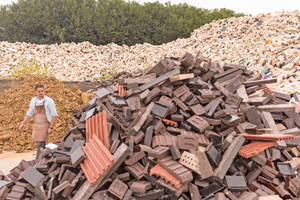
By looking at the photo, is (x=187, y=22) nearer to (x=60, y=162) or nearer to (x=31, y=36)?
(x=31, y=36)

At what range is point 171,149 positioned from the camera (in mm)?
3256

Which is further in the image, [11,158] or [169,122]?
[11,158]

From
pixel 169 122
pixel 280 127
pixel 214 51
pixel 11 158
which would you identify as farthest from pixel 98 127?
pixel 214 51

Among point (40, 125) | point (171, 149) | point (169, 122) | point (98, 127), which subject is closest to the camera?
point (171, 149)

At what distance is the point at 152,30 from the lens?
15.9 metres

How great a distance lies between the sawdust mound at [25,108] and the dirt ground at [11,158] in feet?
0.85

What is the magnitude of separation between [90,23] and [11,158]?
1111 cm

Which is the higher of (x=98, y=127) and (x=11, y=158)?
(x=98, y=127)

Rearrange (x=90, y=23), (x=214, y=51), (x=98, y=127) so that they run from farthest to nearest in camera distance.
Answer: (x=90, y=23)
(x=214, y=51)
(x=98, y=127)

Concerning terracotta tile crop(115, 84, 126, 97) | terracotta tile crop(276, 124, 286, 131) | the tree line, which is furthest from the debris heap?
terracotta tile crop(115, 84, 126, 97)

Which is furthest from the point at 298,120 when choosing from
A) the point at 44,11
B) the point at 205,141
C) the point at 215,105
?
the point at 44,11

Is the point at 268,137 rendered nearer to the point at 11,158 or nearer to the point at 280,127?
the point at 280,127

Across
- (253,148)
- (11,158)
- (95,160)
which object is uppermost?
(95,160)

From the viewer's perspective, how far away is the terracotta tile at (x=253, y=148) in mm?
3346
